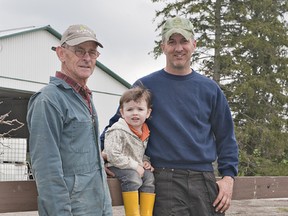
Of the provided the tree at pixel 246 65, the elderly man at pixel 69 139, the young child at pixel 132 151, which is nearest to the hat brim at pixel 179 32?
the young child at pixel 132 151

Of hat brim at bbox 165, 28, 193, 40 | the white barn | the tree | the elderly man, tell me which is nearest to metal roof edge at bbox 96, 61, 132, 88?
the white barn

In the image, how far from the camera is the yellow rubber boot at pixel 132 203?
3.03 meters

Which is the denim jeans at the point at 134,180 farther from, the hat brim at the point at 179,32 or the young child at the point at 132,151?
the hat brim at the point at 179,32

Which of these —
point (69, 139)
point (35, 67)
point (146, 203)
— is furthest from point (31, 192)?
point (35, 67)

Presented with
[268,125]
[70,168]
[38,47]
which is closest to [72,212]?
[70,168]

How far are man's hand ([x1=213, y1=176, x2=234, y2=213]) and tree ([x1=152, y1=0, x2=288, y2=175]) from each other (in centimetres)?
1497

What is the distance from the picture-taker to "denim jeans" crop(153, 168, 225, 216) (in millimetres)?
3172

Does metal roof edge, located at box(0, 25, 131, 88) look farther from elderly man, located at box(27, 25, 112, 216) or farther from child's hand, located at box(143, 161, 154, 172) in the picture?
elderly man, located at box(27, 25, 112, 216)

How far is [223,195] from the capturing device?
3.31m

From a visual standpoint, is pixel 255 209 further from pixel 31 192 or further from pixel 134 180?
pixel 31 192

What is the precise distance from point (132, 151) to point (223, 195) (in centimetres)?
66

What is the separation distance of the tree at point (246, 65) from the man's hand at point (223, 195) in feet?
49.1

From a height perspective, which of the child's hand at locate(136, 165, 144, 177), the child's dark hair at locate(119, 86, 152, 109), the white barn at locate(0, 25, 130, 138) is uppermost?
the white barn at locate(0, 25, 130, 138)

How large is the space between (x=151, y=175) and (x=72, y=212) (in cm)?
79
